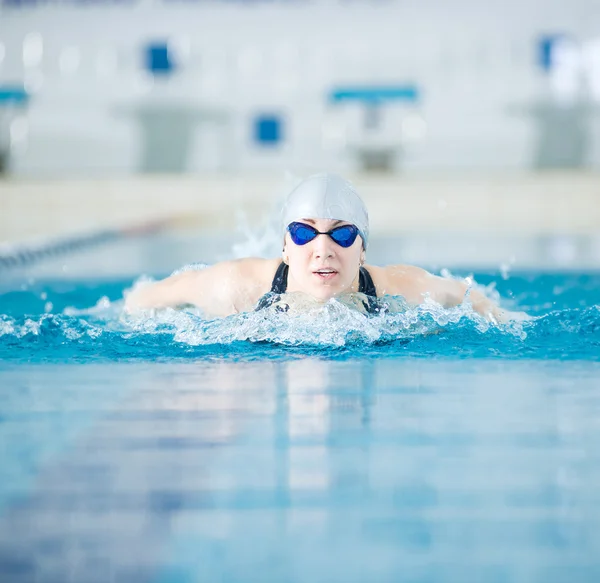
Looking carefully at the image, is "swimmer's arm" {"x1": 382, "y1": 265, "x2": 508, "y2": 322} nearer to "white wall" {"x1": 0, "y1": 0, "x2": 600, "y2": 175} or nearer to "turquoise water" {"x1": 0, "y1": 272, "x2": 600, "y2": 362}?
"turquoise water" {"x1": 0, "y1": 272, "x2": 600, "y2": 362}

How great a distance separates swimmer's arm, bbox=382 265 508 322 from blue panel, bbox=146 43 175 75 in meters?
9.70

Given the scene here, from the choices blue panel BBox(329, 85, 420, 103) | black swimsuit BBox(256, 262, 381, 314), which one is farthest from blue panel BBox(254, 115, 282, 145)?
black swimsuit BBox(256, 262, 381, 314)

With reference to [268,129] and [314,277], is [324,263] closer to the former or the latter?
[314,277]

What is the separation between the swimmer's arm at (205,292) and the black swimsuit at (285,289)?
13cm

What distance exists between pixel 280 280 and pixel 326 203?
0.31 meters

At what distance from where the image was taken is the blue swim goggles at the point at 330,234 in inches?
113

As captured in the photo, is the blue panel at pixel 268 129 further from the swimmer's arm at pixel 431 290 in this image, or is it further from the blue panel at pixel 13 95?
the swimmer's arm at pixel 431 290

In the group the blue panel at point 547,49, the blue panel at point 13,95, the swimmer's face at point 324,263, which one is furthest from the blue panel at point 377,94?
the swimmer's face at point 324,263

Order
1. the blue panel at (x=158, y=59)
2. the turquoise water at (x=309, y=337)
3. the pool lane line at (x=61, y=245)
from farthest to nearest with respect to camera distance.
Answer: the blue panel at (x=158, y=59) → the pool lane line at (x=61, y=245) → the turquoise water at (x=309, y=337)

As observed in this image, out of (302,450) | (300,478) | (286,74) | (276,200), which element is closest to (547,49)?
(286,74)

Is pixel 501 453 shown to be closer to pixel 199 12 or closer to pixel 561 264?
pixel 561 264

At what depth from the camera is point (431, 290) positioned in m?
3.17

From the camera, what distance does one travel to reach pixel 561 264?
19.2ft

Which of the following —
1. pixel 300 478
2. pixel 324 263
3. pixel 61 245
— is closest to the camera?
pixel 300 478
